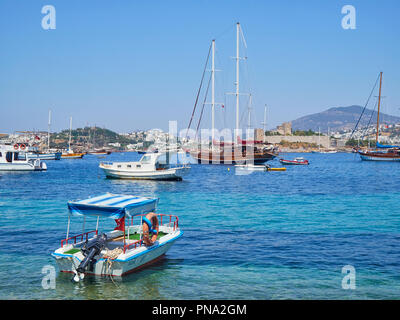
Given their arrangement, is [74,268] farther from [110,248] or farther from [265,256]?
[265,256]

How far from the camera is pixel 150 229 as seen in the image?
14.2 meters

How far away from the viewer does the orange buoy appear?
1401 cm

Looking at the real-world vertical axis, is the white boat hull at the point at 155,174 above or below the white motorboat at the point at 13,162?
below

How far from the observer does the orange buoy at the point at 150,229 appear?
14.0m

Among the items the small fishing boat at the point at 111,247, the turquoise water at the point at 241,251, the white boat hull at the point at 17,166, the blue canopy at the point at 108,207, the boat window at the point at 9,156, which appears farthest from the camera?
the boat window at the point at 9,156

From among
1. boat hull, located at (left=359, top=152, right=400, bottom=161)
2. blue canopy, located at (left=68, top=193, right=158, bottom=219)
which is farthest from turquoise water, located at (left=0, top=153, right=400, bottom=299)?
boat hull, located at (left=359, top=152, right=400, bottom=161)

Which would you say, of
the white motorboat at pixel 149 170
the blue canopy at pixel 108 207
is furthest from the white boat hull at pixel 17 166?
the blue canopy at pixel 108 207

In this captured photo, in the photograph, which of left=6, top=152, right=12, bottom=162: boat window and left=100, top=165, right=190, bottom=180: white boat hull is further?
left=6, top=152, right=12, bottom=162: boat window

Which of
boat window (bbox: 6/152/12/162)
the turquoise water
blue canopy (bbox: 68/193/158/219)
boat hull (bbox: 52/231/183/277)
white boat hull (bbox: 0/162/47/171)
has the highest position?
boat window (bbox: 6/152/12/162)

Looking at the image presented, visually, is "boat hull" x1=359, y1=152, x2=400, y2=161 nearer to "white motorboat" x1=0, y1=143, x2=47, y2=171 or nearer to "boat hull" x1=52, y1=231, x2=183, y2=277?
"white motorboat" x1=0, y1=143, x2=47, y2=171

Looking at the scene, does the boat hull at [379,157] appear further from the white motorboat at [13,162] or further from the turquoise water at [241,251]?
the white motorboat at [13,162]

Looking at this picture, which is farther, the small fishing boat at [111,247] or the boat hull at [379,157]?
the boat hull at [379,157]
